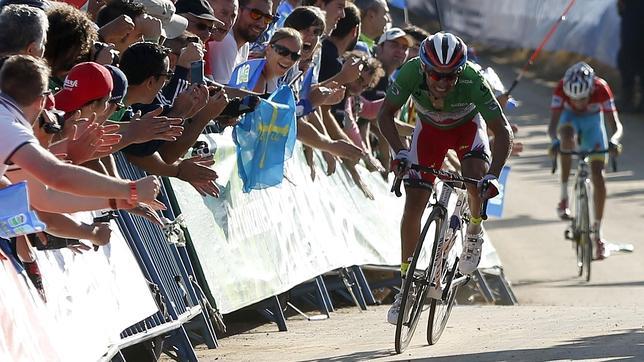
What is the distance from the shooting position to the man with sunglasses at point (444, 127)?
9477 millimetres

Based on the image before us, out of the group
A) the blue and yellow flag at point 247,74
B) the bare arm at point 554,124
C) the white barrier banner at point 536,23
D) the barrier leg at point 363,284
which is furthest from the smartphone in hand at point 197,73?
the white barrier banner at point 536,23

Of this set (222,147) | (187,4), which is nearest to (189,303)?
(222,147)

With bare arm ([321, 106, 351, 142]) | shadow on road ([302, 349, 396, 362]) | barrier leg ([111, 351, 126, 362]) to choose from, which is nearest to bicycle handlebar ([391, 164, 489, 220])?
shadow on road ([302, 349, 396, 362])

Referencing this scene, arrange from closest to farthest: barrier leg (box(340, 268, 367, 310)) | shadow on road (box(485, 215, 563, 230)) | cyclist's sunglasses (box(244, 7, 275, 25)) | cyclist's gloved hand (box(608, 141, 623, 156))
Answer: cyclist's sunglasses (box(244, 7, 275, 25))
barrier leg (box(340, 268, 367, 310))
cyclist's gloved hand (box(608, 141, 623, 156))
shadow on road (box(485, 215, 563, 230))

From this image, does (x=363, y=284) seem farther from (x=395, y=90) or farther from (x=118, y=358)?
(x=118, y=358)

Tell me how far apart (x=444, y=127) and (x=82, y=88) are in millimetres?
3767

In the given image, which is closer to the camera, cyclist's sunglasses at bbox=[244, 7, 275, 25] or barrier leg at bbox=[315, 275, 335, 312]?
cyclist's sunglasses at bbox=[244, 7, 275, 25]

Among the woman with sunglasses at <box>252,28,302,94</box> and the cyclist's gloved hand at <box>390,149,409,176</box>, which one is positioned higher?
the woman with sunglasses at <box>252,28,302,94</box>

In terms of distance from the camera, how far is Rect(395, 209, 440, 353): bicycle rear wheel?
9273mm

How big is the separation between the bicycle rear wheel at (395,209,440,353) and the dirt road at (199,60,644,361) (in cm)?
13

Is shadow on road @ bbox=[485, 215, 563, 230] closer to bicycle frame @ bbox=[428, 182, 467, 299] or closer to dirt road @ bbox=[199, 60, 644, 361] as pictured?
dirt road @ bbox=[199, 60, 644, 361]

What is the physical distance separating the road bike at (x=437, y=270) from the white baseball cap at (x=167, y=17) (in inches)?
66.7

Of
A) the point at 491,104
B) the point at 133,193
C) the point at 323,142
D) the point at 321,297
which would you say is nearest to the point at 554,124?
the point at 321,297

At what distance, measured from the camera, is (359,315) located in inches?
465
